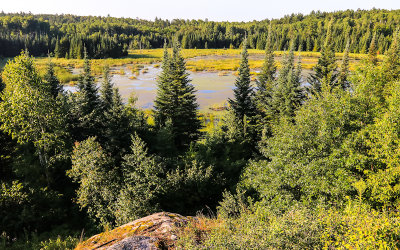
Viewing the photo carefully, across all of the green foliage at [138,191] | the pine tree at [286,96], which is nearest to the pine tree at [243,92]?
the pine tree at [286,96]

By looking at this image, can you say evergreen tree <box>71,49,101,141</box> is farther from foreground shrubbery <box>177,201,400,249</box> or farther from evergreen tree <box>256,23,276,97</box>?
evergreen tree <box>256,23,276,97</box>

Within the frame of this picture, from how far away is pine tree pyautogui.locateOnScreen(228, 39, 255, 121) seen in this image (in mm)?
31891

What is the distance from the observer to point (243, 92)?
1275 inches

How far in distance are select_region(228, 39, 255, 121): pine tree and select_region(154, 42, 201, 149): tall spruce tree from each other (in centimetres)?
615

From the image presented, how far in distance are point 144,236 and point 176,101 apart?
21769 millimetres

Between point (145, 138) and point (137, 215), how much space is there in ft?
40.4

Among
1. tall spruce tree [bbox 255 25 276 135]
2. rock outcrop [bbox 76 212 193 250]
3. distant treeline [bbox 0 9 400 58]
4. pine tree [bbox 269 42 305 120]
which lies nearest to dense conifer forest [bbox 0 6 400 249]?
pine tree [bbox 269 42 305 120]

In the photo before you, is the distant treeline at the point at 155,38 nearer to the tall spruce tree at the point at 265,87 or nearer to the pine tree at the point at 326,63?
the pine tree at the point at 326,63

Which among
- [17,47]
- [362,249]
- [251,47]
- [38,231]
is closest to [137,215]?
[38,231]

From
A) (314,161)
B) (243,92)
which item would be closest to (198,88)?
(243,92)

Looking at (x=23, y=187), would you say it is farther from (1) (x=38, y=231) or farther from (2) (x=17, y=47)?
(2) (x=17, y=47)

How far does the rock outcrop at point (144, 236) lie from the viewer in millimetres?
9492

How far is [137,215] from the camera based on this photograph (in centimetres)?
1477

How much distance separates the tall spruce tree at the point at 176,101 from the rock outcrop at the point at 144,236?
18428mm
